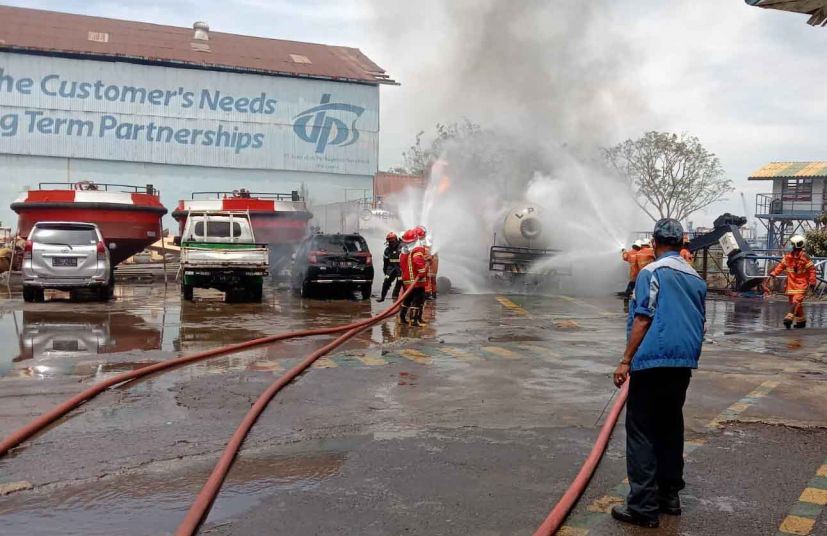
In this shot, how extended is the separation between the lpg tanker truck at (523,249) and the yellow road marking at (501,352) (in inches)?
465

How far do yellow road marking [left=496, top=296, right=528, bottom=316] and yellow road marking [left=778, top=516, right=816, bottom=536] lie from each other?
11.1 meters

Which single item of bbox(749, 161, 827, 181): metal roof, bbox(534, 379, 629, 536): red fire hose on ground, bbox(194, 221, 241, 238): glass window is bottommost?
bbox(534, 379, 629, 536): red fire hose on ground

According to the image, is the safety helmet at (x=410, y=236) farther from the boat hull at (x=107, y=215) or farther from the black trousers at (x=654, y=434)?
the boat hull at (x=107, y=215)

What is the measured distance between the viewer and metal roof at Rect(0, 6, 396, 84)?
36781 millimetres

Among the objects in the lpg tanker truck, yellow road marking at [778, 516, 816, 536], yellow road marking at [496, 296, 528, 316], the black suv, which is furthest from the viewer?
the lpg tanker truck

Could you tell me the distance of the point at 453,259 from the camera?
24.1 metres

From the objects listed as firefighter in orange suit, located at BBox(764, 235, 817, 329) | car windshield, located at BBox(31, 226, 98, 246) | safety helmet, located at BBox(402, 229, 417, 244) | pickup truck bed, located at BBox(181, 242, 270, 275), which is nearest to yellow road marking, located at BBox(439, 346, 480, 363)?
safety helmet, located at BBox(402, 229, 417, 244)

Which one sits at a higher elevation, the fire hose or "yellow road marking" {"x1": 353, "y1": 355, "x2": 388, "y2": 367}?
the fire hose

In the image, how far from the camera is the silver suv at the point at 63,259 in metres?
15.3

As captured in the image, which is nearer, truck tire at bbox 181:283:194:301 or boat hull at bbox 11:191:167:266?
truck tire at bbox 181:283:194:301

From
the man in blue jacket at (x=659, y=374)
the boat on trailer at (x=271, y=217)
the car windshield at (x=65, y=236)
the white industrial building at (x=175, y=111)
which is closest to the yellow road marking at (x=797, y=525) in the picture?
the man in blue jacket at (x=659, y=374)

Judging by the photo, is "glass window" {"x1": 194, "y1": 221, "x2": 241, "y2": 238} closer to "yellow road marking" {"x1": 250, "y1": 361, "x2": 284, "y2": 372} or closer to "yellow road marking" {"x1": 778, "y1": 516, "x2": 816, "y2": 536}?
"yellow road marking" {"x1": 250, "y1": 361, "x2": 284, "y2": 372}

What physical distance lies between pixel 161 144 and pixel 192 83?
3425mm

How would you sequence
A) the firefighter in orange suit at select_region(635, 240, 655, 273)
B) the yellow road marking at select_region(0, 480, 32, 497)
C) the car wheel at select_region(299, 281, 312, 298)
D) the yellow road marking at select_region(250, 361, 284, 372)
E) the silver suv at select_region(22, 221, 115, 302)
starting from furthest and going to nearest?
the car wheel at select_region(299, 281, 312, 298) → the silver suv at select_region(22, 221, 115, 302) → the firefighter in orange suit at select_region(635, 240, 655, 273) → the yellow road marking at select_region(250, 361, 284, 372) → the yellow road marking at select_region(0, 480, 32, 497)
